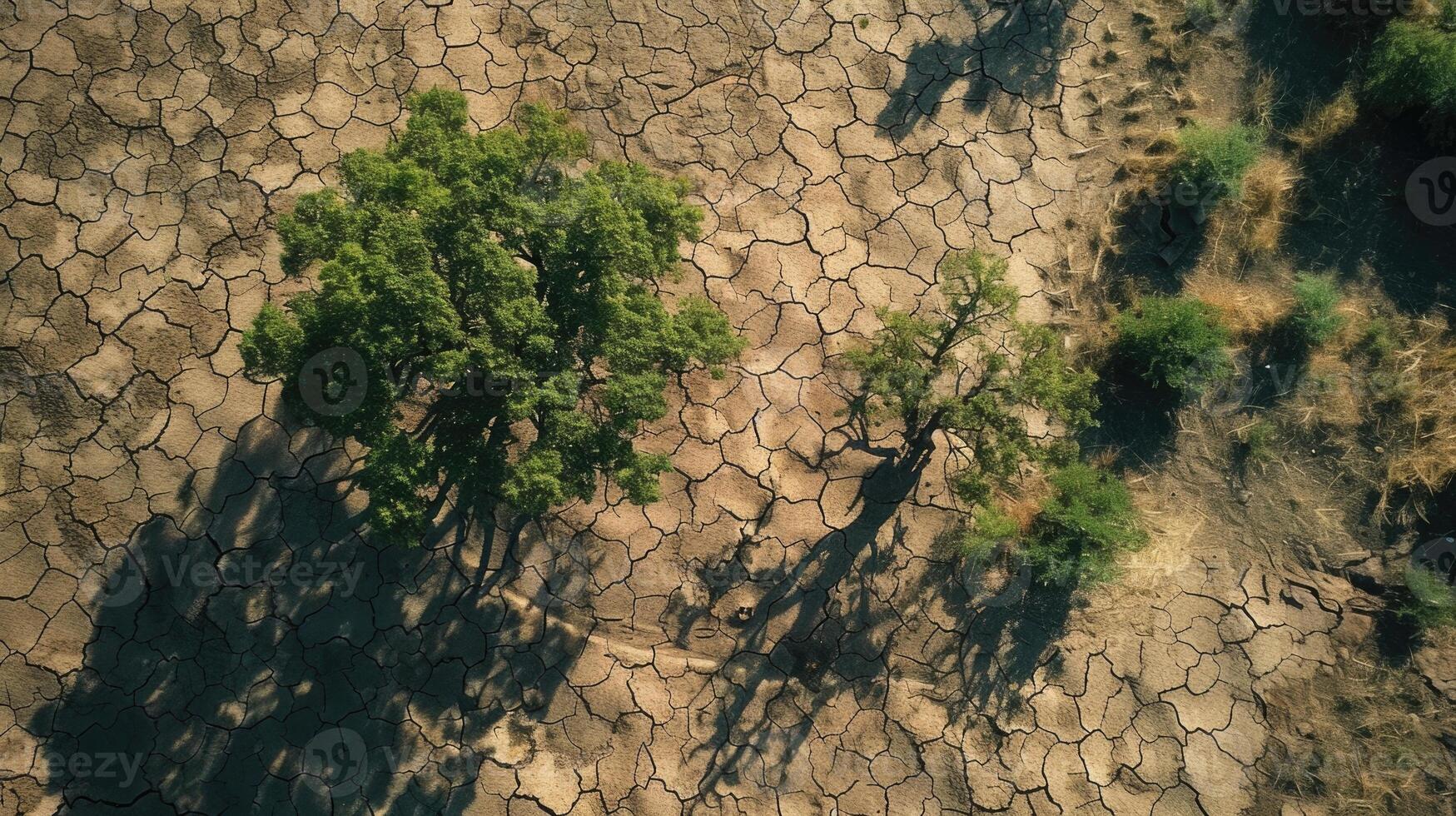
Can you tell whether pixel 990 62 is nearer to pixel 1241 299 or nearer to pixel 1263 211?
pixel 1263 211

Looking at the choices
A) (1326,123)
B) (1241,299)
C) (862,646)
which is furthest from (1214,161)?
(862,646)

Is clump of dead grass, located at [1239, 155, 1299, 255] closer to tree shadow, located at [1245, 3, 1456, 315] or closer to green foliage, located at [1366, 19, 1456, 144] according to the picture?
tree shadow, located at [1245, 3, 1456, 315]

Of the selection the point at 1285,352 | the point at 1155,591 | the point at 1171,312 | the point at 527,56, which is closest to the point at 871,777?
the point at 1155,591

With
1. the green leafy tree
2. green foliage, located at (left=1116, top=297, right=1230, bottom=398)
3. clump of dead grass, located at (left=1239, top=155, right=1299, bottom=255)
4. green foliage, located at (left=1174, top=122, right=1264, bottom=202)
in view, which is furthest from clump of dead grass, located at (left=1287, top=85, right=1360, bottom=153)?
the green leafy tree

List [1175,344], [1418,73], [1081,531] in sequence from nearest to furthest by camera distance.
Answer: [1081,531]
[1175,344]
[1418,73]

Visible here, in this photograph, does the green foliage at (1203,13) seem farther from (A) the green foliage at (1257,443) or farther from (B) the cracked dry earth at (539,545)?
(A) the green foliage at (1257,443)
